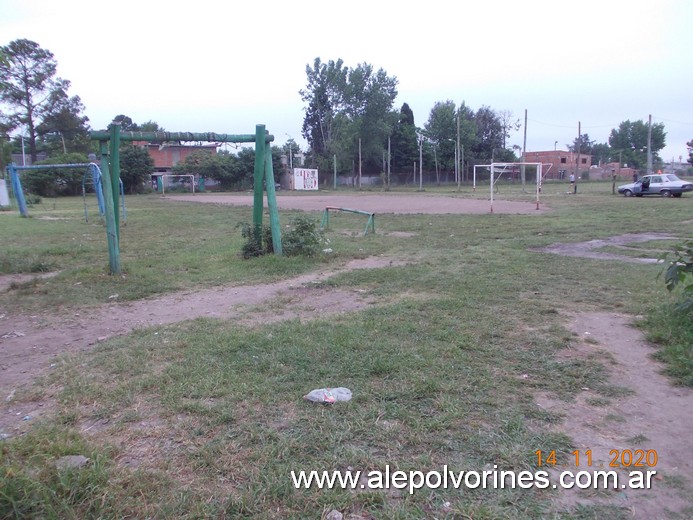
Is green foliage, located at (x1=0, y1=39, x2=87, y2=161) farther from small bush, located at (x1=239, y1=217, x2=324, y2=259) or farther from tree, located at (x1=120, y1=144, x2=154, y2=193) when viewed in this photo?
small bush, located at (x1=239, y1=217, x2=324, y2=259)

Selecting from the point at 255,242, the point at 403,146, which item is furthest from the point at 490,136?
the point at 255,242

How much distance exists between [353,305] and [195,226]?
11780 millimetres

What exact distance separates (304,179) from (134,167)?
18.5 metres

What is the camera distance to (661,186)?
104 feet

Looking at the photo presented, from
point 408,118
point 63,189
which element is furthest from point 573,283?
point 408,118

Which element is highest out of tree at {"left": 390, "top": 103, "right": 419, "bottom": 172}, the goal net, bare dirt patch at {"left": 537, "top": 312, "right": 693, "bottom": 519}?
tree at {"left": 390, "top": 103, "right": 419, "bottom": 172}

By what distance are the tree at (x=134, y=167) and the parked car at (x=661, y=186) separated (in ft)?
139

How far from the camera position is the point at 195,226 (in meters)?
16.8

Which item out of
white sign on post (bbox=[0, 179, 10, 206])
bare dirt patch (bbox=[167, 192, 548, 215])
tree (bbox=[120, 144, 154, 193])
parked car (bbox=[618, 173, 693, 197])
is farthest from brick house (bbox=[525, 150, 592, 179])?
white sign on post (bbox=[0, 179, 10, 206])

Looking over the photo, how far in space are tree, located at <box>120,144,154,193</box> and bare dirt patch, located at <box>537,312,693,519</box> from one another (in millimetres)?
51589

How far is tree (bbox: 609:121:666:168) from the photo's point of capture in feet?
318

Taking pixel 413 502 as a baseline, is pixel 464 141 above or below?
above

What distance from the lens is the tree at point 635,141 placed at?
318ft

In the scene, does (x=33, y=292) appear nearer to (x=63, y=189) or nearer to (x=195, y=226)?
(x=195, y=226)
